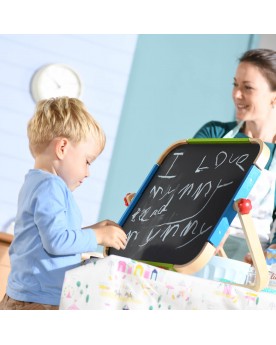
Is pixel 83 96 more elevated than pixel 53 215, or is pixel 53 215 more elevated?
pixel 83 96

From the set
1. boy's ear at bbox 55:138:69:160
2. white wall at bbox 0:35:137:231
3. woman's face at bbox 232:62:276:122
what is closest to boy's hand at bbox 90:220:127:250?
boy's ear at bbox 55:138:69:160

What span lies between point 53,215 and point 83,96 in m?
2.24

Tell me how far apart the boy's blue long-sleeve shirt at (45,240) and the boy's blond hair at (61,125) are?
10 cm

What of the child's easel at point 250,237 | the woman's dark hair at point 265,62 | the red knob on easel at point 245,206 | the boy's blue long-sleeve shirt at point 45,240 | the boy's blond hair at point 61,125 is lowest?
the boy's blue long-sleeve shirt at point 45,240

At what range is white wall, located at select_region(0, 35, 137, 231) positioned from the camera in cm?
357

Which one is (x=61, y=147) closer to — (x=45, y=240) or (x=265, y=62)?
(x=45, y=240)

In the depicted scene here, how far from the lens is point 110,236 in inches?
65.2

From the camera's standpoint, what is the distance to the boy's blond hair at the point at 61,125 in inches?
66.0

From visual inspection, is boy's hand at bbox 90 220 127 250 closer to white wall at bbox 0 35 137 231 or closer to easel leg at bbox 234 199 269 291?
easel leg at bbox 234 199 269 291

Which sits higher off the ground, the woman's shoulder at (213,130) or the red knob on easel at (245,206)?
the woman's shoulder at (213,130)

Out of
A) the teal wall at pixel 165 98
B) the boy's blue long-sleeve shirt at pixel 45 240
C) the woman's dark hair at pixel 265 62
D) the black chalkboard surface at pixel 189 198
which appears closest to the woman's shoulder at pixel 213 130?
the woman's dark hair at pixel 265 62

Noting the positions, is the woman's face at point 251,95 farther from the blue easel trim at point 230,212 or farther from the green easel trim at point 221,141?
the blue easel trim at point 230,212

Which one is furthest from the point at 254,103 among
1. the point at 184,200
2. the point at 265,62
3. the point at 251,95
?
the point at 184,200
